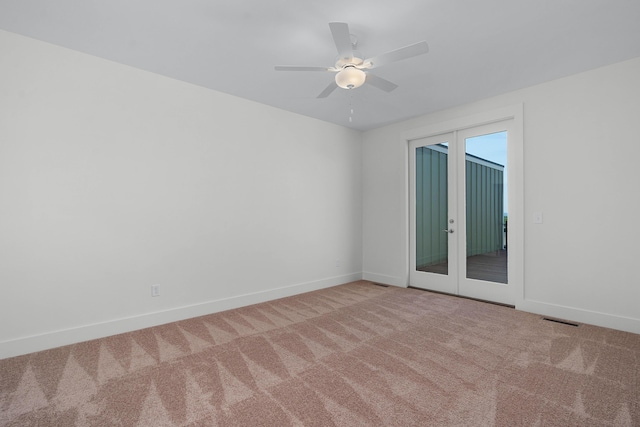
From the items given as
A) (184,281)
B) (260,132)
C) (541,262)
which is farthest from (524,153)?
(184,281)

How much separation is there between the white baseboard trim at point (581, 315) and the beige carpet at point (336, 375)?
0.13 metres

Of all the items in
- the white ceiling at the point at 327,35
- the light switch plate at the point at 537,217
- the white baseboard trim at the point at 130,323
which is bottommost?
the white baseboard trim at the point at 130,323

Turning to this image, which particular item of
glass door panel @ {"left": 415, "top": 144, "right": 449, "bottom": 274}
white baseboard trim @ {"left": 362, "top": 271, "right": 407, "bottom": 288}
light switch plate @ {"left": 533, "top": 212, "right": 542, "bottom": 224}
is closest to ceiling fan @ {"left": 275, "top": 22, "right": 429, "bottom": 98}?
glass door panel @ {"left": 415, "top": 144, "right": 449, "bottom": 274}

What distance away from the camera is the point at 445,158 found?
4.56m

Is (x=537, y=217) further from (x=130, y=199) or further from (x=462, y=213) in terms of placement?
(x=130, y=199)

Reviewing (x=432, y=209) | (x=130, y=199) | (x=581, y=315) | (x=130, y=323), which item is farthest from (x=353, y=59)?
(x=581, y=315)

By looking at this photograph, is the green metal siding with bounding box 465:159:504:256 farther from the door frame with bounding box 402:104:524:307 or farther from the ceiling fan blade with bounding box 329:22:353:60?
the ceiling fan blade with bounding box 329:22:353:60

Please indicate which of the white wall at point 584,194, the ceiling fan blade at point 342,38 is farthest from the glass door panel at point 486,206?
the ceiling fan blade at point 342,38

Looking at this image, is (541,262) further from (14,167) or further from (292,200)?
(14,167)

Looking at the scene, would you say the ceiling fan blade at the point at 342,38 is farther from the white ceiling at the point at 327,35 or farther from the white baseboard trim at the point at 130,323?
the white baseboard trim at the point at 130,323

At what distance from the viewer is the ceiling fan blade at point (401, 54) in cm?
208

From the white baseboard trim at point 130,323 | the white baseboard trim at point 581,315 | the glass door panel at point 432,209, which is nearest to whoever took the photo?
the white baseboard trim at point 130,323

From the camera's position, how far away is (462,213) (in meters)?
4.36

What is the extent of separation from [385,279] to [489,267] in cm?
161
